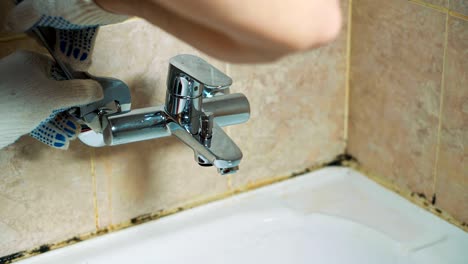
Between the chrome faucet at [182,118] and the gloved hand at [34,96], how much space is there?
4 cm

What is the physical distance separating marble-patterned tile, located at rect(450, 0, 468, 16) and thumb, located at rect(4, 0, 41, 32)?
46 cm

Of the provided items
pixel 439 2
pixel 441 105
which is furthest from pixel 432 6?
pixel 441 105

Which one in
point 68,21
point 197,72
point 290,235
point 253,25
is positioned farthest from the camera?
point 290,235

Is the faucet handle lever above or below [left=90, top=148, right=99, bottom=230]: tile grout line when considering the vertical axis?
above

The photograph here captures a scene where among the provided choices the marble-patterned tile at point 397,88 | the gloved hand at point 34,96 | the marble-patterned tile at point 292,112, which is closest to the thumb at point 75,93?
the gloved hand at point 34,96

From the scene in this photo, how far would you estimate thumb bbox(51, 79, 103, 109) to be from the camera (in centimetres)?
70

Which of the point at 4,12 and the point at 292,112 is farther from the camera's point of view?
the point at 292,112

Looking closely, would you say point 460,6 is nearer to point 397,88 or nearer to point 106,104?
point 397,88

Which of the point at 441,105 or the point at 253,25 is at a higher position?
the point at 253,25

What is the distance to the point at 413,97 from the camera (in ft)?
3.18

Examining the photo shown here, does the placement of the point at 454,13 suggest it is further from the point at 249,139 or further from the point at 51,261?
the point at 51,261

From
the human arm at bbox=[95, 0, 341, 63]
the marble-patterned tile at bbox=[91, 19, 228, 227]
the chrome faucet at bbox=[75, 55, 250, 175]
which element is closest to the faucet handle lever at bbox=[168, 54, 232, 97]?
the chrome faucet at bbox=[75, 55, 250, 175]

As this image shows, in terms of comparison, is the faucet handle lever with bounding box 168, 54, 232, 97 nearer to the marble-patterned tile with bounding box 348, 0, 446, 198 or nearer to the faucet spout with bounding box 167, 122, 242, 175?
the faucet spout with bounding box 167, 122, 242, 175

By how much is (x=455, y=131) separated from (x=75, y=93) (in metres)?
0.45
